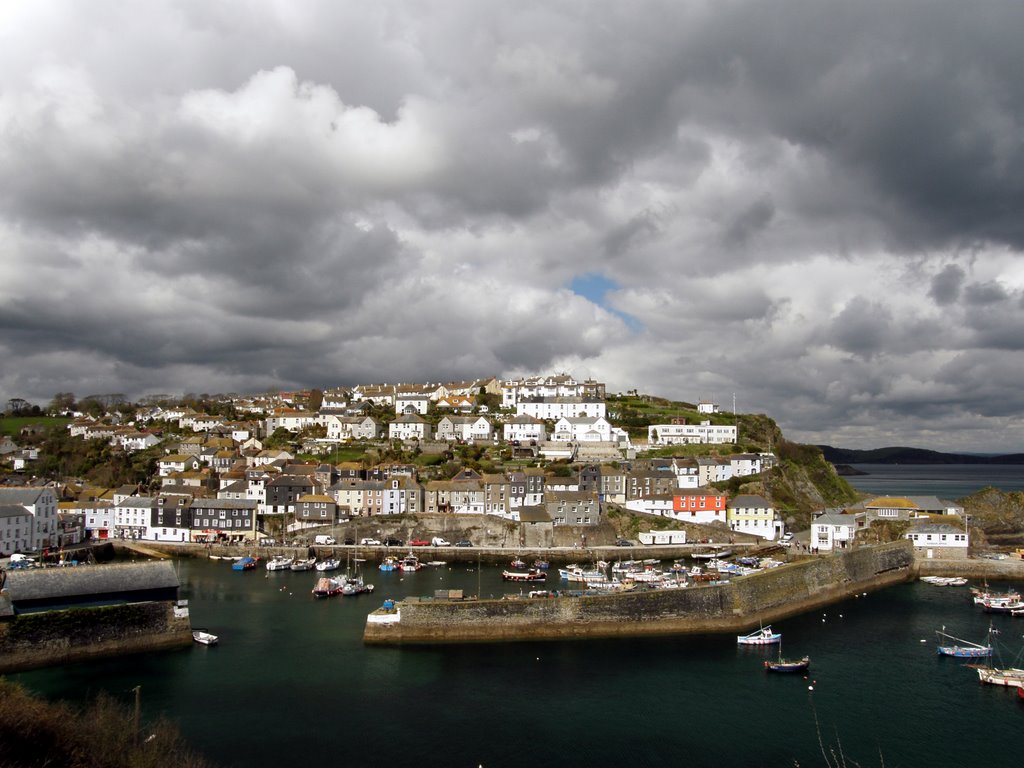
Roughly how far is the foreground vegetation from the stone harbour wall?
444 inches

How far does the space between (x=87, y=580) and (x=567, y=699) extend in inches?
669

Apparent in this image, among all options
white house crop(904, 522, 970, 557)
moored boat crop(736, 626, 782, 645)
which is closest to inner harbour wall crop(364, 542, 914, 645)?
moored boat crop(736, 626, 782, 645)

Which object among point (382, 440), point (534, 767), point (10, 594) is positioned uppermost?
point (382, 440)

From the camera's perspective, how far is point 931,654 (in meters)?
24.9

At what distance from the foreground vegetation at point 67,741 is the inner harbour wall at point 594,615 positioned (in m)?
12.6

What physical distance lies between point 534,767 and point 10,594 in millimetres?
18403

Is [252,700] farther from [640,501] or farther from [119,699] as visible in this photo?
[640,501]

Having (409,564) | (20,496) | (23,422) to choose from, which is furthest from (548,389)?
(23,422)

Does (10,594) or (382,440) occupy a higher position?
(382,440)

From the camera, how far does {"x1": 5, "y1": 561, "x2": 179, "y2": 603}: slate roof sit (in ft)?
76.9

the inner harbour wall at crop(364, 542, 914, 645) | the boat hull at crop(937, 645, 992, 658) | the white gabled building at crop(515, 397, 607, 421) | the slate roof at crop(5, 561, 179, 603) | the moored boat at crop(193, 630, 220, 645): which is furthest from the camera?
the white gabled building at crop(515, 397, 607, 421)

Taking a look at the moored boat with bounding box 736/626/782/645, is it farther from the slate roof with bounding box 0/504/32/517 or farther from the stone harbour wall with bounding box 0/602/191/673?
the slate roof with bounding box 0/504/32/517

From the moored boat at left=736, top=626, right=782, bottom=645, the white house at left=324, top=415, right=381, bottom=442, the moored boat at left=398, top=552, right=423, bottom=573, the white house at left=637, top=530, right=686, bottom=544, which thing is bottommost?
the moored boat at left=736, top=626, right=782, bottom=645

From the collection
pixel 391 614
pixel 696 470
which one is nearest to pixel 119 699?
pixel 391 614
